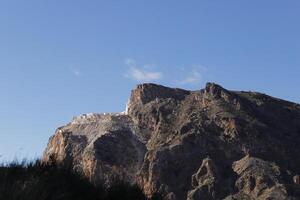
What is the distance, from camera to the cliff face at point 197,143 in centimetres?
7806

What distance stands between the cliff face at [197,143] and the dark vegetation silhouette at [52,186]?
52919 mm

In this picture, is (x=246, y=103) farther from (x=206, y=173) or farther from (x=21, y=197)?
(x=21, y=197)

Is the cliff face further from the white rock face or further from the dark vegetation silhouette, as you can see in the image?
the dark vegetation silhouette

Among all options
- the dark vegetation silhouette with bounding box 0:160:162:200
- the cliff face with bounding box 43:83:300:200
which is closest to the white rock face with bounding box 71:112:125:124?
the cliff face with bounding box 43:83:300:200

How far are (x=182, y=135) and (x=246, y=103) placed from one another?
15325 millimetres

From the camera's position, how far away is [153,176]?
80312mm

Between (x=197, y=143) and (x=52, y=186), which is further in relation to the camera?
(x=197, y=143)

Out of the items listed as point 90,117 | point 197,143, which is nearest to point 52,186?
point 197,143

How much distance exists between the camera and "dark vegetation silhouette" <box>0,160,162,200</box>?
1174cm

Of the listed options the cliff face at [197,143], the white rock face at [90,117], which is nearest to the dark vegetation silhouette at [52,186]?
the cliff face at [197,143]

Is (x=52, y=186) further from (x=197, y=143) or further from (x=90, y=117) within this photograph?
(x=90, y=117)

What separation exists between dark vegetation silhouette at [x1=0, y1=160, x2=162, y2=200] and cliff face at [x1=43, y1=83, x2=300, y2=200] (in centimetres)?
5292

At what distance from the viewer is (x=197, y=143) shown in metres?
86.9

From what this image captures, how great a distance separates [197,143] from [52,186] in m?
74.7
